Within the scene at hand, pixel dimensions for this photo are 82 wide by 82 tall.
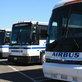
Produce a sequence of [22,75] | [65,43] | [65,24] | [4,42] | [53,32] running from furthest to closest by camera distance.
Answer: [4,42], [22,75], [53,32], [65,24], [65,43]

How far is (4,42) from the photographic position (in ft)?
65.2

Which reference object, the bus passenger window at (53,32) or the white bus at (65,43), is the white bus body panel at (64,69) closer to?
the white bus at (65,43)

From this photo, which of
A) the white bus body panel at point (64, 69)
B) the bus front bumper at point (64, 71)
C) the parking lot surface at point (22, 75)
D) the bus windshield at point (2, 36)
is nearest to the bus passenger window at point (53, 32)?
the white bus body panel at point (64, 69)

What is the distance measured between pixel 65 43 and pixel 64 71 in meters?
1.04

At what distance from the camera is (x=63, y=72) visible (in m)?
7.66

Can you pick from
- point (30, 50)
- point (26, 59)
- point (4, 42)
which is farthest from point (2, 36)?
point (26, 59)

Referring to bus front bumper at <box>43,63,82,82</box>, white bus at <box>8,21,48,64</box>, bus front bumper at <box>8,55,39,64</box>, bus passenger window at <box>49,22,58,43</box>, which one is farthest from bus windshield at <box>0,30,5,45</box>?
bus front bumper at <box>43,63,82,82</box>

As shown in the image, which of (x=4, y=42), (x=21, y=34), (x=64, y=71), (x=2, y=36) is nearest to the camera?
(x=64, y=71)

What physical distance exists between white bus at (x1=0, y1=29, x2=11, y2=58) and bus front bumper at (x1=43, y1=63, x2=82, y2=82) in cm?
1171

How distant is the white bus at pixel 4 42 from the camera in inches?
776

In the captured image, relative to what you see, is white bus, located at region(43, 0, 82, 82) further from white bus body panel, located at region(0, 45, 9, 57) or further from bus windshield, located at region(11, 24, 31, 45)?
white bus body panel, located at region(0, 45, 9, 57)

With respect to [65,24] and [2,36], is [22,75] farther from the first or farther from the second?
[2,36]

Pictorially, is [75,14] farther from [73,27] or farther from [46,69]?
[46,69]

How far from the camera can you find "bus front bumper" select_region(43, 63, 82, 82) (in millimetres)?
7212
